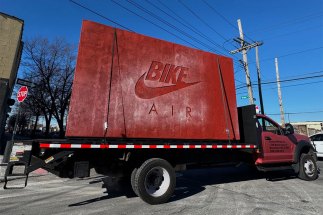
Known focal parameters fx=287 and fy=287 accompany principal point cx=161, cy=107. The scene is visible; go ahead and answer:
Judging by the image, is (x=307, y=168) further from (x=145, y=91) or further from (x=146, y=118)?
(x=145, y=91)

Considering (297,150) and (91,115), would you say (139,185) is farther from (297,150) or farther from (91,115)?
(297,150)

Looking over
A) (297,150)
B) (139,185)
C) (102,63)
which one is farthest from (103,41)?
(297,150)

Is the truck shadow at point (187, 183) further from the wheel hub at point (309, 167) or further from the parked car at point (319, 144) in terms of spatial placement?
the parked car at point (319, 144)

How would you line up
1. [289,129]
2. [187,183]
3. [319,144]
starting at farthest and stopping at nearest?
1. [319,144]
2. [289,129]
3. [187,183]

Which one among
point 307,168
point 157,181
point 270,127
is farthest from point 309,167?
point 157,181

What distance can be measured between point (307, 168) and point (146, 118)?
623cm

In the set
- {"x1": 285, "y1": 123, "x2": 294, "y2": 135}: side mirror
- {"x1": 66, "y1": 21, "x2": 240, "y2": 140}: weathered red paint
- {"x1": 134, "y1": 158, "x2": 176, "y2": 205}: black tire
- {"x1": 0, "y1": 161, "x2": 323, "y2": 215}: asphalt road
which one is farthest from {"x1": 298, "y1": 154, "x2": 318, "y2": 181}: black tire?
{"x1": 134, "y1": 158, "x2": 176, "y2": 205}: black tire

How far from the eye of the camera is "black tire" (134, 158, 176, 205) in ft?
19.5

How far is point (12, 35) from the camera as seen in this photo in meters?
18.3

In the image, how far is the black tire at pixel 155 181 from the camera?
5930 mm

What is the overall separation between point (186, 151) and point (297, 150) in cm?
446

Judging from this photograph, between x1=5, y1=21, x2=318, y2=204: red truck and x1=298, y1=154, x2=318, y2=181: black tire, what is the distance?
1.46 metres

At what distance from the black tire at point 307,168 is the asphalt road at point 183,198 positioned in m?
0.33

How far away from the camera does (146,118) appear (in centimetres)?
663
